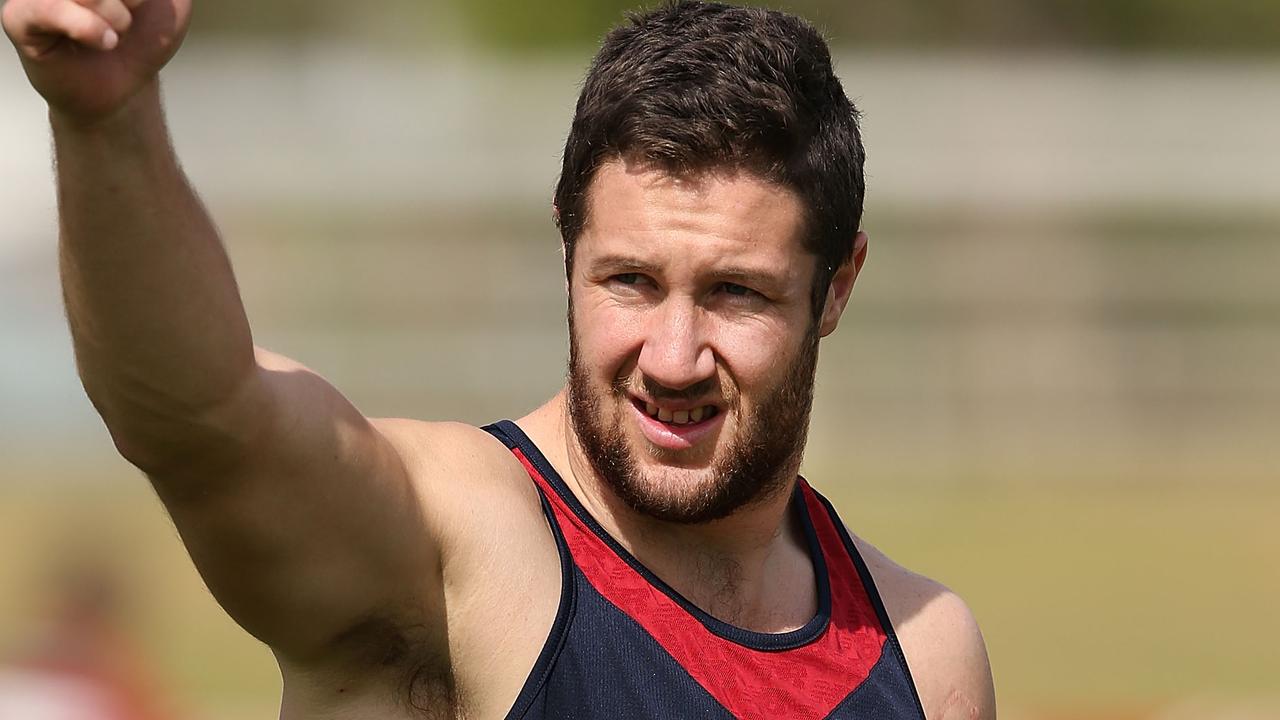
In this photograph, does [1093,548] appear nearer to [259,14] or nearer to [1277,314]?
[1277,314]

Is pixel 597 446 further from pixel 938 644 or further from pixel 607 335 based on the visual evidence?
pixel 938 644

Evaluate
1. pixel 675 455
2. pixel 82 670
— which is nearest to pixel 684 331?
pixel 675 455

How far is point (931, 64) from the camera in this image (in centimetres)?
2059

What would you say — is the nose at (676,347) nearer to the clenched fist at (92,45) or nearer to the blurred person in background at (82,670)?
the clenched fist at (92,45)

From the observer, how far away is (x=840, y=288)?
11.4 ft

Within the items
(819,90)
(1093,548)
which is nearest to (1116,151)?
(1093,548)

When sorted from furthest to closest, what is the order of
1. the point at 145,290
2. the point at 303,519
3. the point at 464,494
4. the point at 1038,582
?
the point at 1038,582 < the point at 464,494 < the point at 303,519 < the point at 145,290

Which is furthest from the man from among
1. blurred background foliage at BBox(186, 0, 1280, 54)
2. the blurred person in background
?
blurred background foliage at BBox(186, 0, 1280, 54)

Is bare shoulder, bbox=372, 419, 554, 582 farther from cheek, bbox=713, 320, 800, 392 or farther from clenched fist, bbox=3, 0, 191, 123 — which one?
clenched fist, bbox=3, 0, 191, 123

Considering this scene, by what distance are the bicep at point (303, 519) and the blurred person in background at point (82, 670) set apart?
5323 mm

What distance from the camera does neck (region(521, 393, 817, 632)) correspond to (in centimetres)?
315

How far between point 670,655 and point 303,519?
2.55 feet

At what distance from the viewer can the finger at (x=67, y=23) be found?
5.95ft

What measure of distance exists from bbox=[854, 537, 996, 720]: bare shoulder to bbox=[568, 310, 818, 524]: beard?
463 millimetres
